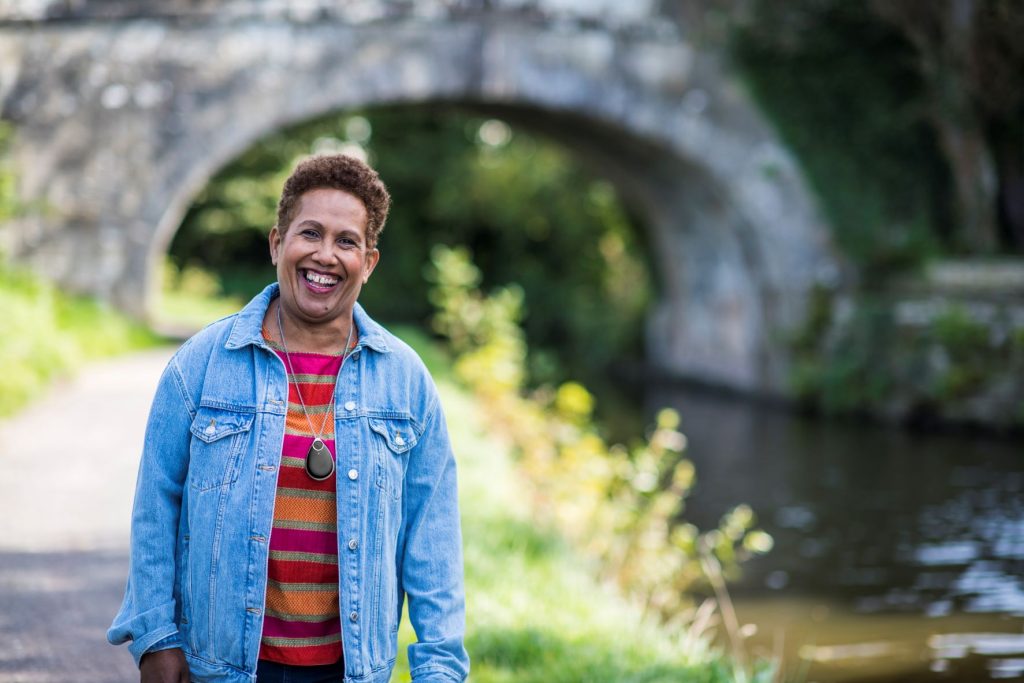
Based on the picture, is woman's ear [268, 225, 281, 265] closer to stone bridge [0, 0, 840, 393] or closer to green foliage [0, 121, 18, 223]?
green foliage [0, 121, 18, 223]

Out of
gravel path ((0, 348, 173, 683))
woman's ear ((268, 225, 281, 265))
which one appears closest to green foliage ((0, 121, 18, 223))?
gravel path ((0, 348, 173, 683))

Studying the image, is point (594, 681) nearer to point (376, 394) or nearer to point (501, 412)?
point (376, 394)

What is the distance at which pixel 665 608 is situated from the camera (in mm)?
6109

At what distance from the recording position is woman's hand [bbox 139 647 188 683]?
6.84ft

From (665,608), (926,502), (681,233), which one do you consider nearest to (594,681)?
(665,608)

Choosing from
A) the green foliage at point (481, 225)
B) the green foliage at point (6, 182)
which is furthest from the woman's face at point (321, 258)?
the green foliage at point (481, 225)

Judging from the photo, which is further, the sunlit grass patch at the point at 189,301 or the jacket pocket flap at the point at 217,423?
the sunlit grass patch at the point at 189,301

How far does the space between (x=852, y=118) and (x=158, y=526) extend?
1416cm

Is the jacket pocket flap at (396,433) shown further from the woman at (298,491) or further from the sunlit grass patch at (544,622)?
the sunlit grass patch at (544,622)

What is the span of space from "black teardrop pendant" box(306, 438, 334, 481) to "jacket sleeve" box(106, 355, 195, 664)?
0.23 meters

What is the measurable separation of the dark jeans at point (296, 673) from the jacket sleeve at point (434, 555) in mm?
142

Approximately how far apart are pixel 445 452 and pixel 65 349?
8.38m

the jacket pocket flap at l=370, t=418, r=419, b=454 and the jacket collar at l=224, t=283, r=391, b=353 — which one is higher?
the jacket collar at l=224, t=283, r=391, b=353

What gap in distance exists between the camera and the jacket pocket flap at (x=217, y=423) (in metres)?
2.12
